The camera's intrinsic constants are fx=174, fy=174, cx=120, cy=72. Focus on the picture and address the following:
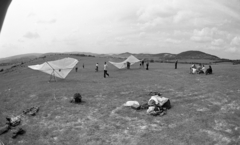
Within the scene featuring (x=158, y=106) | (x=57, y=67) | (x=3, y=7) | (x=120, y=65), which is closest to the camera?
(x=3, y=7)

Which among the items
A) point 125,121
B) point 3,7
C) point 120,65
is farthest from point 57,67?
point 3,7

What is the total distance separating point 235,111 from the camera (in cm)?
1391

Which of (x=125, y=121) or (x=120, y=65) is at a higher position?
(x=120, y=65)

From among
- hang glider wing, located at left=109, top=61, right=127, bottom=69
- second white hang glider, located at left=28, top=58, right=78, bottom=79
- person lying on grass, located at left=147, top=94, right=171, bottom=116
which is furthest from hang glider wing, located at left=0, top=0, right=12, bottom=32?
hang glider wing, located at left=109, top=61, right=127, bottom=69

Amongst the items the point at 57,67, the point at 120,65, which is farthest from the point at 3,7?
the point at 120,65

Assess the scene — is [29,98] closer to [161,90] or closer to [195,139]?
[161,90]

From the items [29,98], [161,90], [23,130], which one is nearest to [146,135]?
[23,130]

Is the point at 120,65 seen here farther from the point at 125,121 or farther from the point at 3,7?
the point at 3,7

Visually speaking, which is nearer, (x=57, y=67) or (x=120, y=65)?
(x=57, y=67)

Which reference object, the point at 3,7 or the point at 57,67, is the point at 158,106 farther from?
the point at 57,67

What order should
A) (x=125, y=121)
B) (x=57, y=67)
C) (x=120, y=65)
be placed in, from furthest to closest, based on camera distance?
(x=120, y=65) < (x=57, y=67) < (x=125, y=121)

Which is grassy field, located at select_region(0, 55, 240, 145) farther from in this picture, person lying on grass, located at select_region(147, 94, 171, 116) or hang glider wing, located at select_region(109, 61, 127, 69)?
hang glider wing, located at select_region(109, 61, 127, 69)

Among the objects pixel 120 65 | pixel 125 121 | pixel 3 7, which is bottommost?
pixel 125 121

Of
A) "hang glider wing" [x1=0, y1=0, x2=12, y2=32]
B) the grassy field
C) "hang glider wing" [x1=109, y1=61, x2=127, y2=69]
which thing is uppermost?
"hang glider wing" [x1=0, y1=0, x2=12, y2=32]
